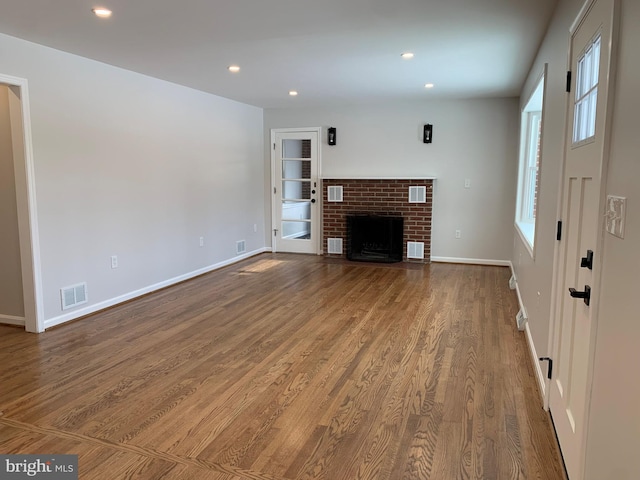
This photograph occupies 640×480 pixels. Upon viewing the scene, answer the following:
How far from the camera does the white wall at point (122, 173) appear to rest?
12.9 ft

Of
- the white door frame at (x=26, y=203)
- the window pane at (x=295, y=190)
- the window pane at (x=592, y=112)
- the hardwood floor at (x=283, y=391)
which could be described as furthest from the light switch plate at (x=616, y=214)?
the window pane at (x=295, y=190)

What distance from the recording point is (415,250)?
7.06 m

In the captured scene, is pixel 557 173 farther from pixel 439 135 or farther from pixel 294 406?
pixel 439 135

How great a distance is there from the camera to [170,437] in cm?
234

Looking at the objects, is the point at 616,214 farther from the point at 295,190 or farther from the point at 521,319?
the point at 295,190

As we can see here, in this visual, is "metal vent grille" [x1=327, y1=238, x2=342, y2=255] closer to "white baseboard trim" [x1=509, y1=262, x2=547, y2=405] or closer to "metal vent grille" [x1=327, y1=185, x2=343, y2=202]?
"metal vent grille" [x1=327, y1=185, x2=343, y2=202]

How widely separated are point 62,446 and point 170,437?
1.63ft

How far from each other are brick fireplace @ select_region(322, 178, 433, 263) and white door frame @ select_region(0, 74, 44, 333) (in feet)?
14.3

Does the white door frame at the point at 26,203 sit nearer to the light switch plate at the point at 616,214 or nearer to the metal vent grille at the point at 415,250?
the light switch plate at the point at 616,214

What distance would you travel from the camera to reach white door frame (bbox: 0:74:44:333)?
3707mm

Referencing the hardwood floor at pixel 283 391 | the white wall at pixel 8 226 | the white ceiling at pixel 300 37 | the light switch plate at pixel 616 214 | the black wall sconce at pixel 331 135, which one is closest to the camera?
the light switch plate at pixel 616 214

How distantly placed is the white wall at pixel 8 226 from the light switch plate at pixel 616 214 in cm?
426

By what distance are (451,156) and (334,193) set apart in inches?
72.6

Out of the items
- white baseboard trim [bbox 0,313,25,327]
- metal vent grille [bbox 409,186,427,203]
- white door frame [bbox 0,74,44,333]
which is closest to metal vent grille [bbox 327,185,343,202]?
metal vent grille [bbox 409,186,427,203]
